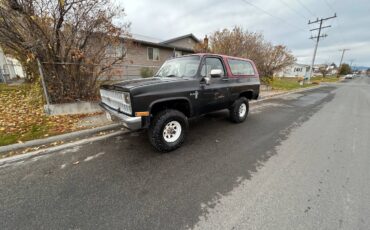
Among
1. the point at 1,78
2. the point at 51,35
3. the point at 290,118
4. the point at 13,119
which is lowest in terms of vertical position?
the point at 290,118

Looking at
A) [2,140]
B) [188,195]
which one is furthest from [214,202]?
[2,140]

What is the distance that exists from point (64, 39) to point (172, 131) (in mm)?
5032

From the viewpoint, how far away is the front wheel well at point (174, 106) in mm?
3555

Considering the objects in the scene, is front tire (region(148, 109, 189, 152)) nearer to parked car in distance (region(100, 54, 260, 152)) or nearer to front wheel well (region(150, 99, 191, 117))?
parked car in distance (region(100, 54, 260, 152))

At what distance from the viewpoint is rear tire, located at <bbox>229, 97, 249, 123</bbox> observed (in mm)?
5383

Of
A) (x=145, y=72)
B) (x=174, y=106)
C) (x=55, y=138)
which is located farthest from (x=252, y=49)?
(x=55, y=138)

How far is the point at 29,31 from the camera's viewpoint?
197 inches

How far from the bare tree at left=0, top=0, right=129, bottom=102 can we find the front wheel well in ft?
12.9

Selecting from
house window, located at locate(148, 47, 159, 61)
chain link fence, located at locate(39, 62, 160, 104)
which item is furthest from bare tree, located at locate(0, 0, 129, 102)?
house window, located at locate(148, 47, 159, 61)

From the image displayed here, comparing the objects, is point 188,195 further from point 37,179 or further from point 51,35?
point 51,35

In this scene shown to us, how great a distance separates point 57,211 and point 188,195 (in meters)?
1.68

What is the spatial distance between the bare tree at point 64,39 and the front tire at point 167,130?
13.8ft

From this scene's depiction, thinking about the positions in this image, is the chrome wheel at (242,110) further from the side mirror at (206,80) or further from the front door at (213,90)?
the side mirror at (206,80)

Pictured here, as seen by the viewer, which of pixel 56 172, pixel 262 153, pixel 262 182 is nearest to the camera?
pixel 262 182
